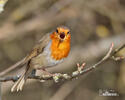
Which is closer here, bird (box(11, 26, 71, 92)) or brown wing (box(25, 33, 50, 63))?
bird (box(11, 26, 71, 92))

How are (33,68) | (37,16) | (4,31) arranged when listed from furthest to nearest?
1. (37,16)
2. (4,31)
3. (33,68)

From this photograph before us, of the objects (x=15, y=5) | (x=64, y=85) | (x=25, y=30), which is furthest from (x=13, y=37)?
(x=64, y=85)

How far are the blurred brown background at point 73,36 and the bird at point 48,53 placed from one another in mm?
2844

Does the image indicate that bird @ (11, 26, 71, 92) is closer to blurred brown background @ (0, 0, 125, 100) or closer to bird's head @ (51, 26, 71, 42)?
bird's head @ (51, 26, 71, 42)

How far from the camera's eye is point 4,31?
27.0ft

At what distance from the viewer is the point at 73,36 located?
9211 millimetres

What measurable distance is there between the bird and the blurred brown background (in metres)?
2.84

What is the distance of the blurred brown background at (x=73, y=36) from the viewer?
27.4 feet

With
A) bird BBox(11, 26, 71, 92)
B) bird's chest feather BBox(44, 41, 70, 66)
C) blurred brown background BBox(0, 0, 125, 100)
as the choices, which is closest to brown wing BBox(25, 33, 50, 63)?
bird BBox(11, 26, 71, 92)

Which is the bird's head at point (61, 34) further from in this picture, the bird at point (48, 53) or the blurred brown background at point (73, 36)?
the blurred brown background at point (73, 36)

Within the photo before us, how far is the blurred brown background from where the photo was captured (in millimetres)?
8359

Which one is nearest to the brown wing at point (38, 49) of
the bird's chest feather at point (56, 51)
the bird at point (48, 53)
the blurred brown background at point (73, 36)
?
the bird at point (48, 53)

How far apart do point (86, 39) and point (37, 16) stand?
1494 mm

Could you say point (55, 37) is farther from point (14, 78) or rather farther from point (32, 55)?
point (14, 78)
